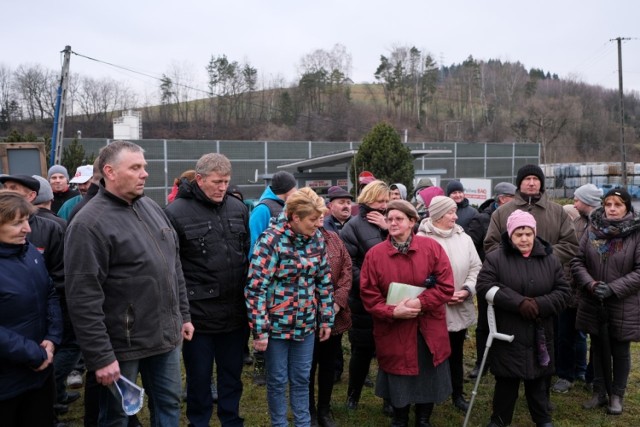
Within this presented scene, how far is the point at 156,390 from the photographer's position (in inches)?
125

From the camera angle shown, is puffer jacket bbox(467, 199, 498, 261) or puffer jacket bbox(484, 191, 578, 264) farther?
puffer jacket bbox(467, 199, 498, 261)

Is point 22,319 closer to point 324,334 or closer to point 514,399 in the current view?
point 324,334

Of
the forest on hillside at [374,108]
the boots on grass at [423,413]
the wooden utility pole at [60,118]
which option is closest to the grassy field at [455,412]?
the boots on grass at [423,413]

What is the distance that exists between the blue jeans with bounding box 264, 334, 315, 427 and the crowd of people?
0.04ft

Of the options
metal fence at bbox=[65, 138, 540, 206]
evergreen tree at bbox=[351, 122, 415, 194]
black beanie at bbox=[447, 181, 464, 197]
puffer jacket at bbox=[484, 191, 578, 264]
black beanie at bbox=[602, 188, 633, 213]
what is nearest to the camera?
black beanie at bbox=[602, 188, 633, 213]

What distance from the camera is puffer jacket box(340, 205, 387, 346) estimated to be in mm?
4348

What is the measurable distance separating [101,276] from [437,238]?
8.96 ft

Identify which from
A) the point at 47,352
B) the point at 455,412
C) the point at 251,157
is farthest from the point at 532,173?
the point at 251,157

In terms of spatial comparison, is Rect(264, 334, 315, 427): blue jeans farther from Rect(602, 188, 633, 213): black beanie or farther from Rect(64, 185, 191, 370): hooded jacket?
Rect(602, 188, 633, 213): black beanie

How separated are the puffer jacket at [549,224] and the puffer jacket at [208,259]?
2.36 meters

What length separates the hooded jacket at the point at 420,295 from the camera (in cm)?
372

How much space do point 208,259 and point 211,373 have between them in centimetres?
84

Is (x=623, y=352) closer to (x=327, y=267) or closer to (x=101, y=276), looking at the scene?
(x=327, y=267)

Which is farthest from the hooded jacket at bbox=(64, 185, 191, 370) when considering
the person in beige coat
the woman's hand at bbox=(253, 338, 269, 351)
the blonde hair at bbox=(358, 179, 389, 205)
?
the person in beige coat
